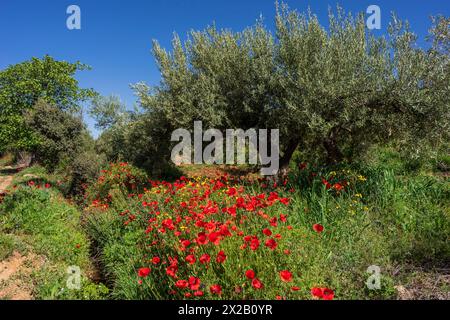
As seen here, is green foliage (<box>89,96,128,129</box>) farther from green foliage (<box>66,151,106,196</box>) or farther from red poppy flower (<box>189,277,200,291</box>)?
red poppy flower (<box>189,277,200,291</box>)

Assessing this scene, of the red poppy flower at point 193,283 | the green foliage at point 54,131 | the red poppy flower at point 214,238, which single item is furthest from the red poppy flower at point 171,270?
the green foliage at point 54,131

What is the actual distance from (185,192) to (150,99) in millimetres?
5315

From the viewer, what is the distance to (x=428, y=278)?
4688 millimetres

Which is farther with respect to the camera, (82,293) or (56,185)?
(56,185)

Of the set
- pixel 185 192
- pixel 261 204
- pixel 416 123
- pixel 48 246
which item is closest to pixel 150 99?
pixel 185 192

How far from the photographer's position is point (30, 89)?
77.7ft

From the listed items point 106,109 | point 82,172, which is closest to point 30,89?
point 106,109

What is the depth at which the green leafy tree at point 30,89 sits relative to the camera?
Answer: 23.3 metres

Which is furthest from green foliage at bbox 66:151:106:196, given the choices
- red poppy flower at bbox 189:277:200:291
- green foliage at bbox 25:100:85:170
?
red poppy flower at bbox 189:277:200:291

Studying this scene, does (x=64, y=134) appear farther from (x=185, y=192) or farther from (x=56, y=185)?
(x=185, y=192)

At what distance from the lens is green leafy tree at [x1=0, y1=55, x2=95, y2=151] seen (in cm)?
2333

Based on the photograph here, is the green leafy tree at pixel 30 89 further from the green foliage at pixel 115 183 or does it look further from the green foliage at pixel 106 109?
the green foliage at pixel 115 183

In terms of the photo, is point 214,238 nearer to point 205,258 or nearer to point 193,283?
point 205,258

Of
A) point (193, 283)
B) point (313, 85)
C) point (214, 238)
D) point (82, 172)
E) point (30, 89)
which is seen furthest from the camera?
point (30, 89)
